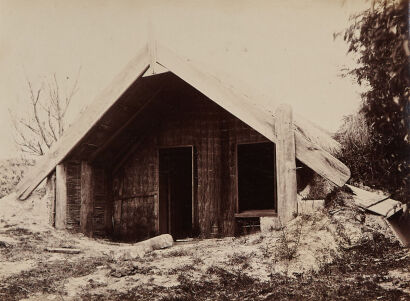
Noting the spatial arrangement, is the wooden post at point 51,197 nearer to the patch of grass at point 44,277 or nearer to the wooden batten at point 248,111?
the patch of grass at point 44,277

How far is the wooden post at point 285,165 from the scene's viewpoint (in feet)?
23.3

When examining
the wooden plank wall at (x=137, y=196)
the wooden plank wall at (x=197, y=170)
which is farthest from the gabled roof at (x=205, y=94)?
the wooden plank wall at (x=137, y=196)

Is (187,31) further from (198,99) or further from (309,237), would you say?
(309,237)

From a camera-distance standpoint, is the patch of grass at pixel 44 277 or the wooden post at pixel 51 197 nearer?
the patch of grass at pixel 44 277

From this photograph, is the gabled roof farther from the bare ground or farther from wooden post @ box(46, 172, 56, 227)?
the bare ground

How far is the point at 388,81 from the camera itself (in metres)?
4.99

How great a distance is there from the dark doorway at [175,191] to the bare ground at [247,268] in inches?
110

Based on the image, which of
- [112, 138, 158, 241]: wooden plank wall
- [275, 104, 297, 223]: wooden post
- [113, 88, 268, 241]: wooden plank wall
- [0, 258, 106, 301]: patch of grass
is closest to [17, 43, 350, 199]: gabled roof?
[275, 104, 297, 223]: wooden post

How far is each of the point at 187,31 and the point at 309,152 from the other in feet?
8.18

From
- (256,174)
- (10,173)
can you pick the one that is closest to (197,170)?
(256,174)

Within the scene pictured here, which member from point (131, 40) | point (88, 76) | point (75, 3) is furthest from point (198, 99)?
point (88, 76)

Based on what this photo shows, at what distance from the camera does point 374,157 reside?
5.35m

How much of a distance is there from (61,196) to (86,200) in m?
0.53

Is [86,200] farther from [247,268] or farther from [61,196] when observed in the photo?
[247,268]
